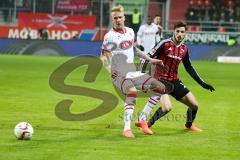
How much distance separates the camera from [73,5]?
4166 cm

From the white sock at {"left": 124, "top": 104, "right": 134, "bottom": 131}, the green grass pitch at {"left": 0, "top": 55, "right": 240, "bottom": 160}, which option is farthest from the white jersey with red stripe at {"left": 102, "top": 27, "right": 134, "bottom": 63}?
the green grass pitch at {"left": 0, "top": 55, "right": 240, "bottom": 160}

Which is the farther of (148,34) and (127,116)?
(148,34)

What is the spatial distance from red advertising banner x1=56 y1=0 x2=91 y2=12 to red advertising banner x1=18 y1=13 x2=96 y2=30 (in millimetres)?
795

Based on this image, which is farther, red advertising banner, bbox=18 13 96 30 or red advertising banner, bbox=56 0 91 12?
red advertising banner, bbox=56 0 91 12

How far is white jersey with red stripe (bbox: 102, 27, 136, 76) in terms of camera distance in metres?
11.4

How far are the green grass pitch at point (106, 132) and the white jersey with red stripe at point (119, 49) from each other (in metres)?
1.17

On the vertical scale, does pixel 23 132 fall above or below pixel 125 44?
below

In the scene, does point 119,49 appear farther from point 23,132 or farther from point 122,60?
point 23,132

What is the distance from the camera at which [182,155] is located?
9406mm

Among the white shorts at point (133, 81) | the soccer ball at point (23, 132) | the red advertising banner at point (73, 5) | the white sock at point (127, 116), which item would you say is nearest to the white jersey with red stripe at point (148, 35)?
the red advertising banner at point (73, 5)

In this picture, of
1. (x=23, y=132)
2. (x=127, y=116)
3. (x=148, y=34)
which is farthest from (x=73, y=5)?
(x=23, y=132)

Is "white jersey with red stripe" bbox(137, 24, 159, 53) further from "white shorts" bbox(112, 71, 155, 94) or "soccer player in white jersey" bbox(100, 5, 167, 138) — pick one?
"soccer player in white jersey" bbox(100, 5, 167, 138)

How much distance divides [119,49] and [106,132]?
4.87 feet

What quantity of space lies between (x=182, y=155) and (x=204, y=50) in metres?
26.8
